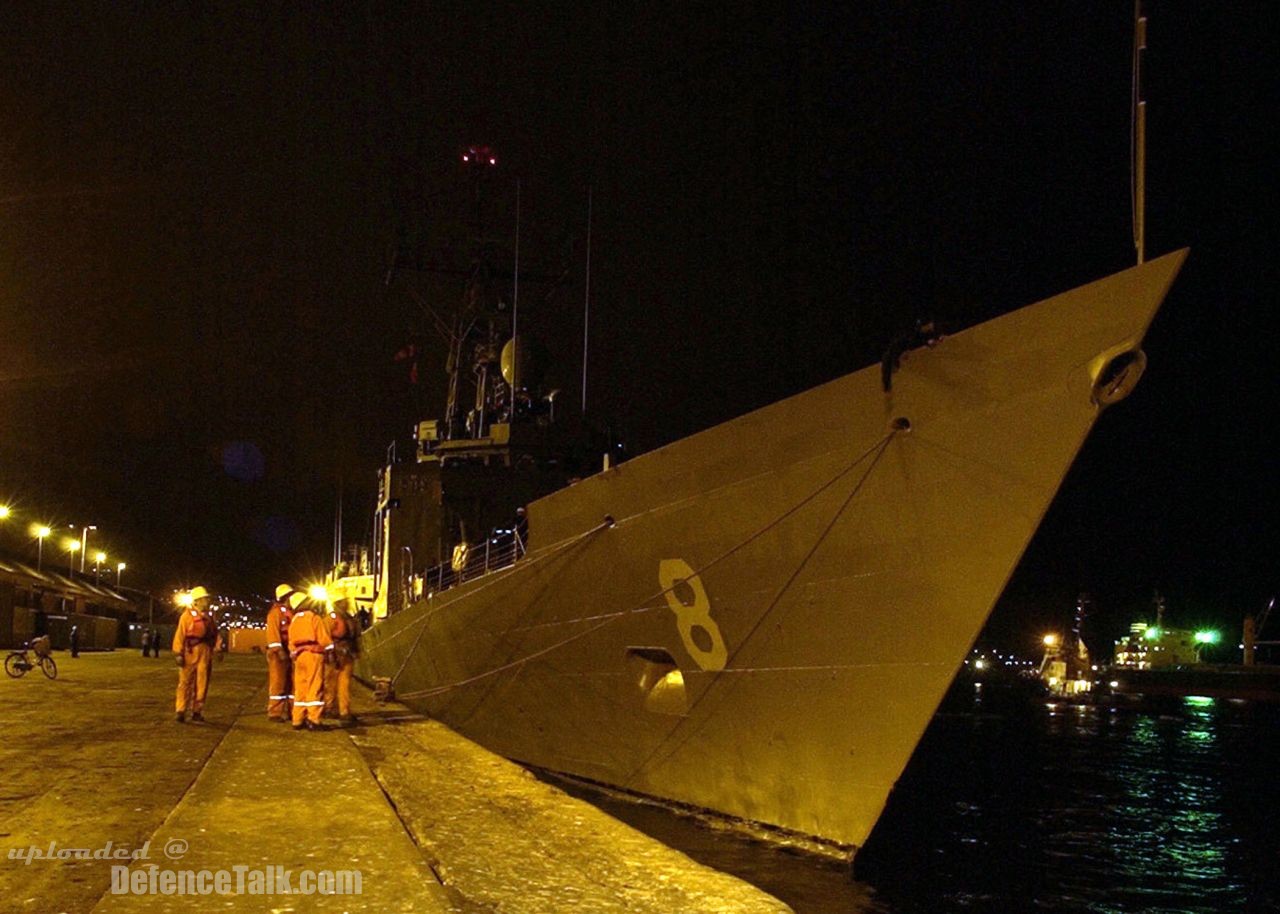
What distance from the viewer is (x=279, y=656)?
29.8ft

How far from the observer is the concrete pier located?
3.82 m

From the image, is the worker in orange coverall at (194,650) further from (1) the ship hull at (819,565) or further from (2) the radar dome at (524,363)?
(2) the radar dome at (524,363)

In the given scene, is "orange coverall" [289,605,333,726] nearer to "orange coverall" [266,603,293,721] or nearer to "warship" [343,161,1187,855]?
"orange coverall" [266,603,293,721]

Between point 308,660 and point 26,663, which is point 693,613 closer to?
point 308,660

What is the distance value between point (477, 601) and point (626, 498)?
9.87ft

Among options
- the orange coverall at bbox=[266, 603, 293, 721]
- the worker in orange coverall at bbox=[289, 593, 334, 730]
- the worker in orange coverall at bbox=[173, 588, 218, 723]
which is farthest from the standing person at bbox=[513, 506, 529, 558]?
the worker in orange coverall at bbox=[173, 588, 218, 723]

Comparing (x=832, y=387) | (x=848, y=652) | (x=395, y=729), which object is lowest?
(x=395, y=729)

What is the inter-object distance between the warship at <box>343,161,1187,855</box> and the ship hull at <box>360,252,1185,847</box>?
0.04 feet

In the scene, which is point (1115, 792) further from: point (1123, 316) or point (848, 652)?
point (1123, 316)

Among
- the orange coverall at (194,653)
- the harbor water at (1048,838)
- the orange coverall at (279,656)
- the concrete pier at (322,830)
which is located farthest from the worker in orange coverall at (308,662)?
the harbor water at (1048,838)

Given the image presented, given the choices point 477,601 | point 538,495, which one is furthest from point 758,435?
point 538,495

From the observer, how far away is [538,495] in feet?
43.8

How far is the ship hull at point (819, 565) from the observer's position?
5.23 metres

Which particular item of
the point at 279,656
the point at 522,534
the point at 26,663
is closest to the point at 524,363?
the point at 522,534
